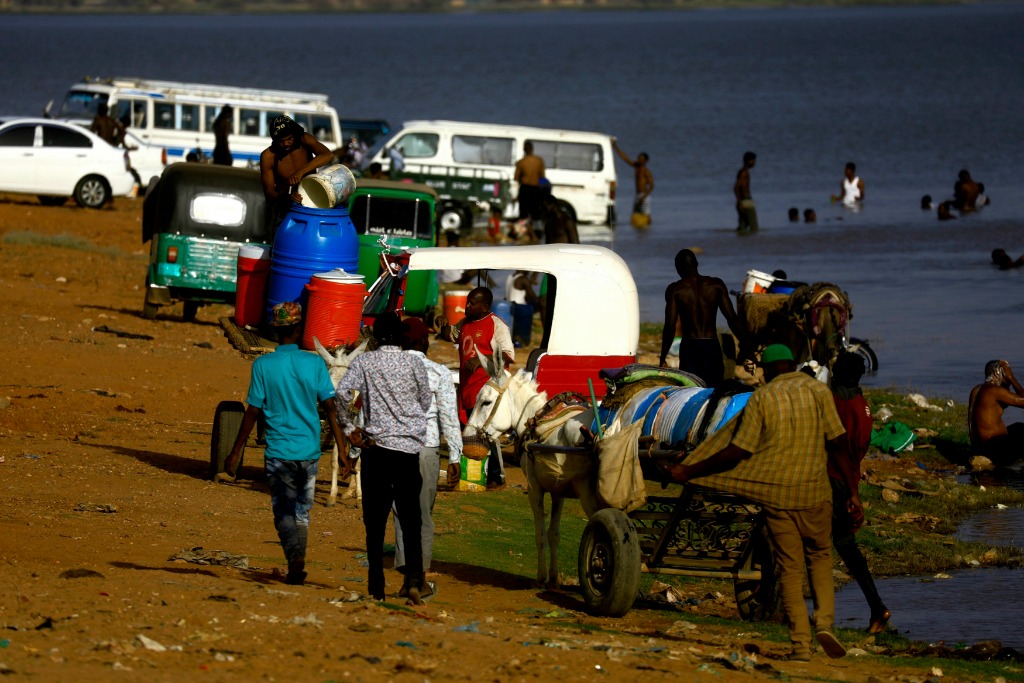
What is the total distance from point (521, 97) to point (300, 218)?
8429 centimetres

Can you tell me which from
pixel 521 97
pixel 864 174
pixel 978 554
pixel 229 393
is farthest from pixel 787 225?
pixel 521 97

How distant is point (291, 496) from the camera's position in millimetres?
8797

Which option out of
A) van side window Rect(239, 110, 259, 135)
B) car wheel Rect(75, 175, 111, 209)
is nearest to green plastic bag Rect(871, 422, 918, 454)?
car wheel Rect(75, 175, 111, 209)

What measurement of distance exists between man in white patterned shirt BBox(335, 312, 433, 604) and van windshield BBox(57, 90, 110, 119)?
3113 centimetres

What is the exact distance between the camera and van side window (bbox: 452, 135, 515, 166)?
1395 inches

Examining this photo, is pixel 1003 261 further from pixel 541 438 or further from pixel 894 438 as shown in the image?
pixel 541 438

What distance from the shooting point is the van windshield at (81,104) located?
38.2m

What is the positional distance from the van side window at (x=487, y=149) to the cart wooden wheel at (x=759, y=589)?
84.6 feet

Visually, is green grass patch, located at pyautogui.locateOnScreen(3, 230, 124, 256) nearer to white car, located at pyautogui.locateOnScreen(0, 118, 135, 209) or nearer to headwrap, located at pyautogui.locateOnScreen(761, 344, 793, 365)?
white car, located at pyautogui.locateOnScreen(0, 118, 135, 209)

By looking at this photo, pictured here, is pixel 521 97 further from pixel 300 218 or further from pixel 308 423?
pixel 308 423

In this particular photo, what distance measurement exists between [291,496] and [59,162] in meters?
24.5

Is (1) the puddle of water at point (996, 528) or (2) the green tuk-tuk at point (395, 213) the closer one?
(1) the puddle of water at point (996, 528)

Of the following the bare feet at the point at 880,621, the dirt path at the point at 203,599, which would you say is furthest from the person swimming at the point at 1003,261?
the bare feet at the point at 880,621

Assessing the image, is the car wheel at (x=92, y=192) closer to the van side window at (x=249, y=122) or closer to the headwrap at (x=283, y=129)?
the van side window at (x=249, y=122)
